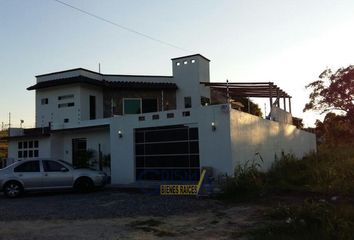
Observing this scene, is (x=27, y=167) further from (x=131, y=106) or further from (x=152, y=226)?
(x=131, y=106)

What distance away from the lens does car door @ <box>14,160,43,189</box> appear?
17.5 m

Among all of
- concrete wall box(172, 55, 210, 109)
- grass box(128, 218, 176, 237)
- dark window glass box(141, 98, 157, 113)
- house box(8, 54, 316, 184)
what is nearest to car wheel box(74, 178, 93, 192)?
house box(8, 54, 316, 184)

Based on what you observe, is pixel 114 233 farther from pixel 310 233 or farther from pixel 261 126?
pixel 261 126

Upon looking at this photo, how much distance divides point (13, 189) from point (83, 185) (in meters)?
2.72

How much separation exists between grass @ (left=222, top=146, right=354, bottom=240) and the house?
4.60 ft

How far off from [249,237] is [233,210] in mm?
3850

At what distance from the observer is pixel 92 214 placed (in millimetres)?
12055

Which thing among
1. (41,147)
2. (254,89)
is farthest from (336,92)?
(41,147)

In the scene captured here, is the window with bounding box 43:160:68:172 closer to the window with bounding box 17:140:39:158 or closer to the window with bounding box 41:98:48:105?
the window with bounding box 17:140:39:158

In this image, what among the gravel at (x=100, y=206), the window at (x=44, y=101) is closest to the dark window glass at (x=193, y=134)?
the gravel at (x=100, y=206)

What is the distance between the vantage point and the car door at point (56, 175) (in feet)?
57.8

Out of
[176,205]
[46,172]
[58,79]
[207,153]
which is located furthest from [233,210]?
[58,79]

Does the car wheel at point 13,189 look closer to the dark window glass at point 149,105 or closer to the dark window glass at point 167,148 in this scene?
the dark window glass at point 167,148

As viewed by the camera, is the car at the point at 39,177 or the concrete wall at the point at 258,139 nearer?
the car at the point at 39,177
